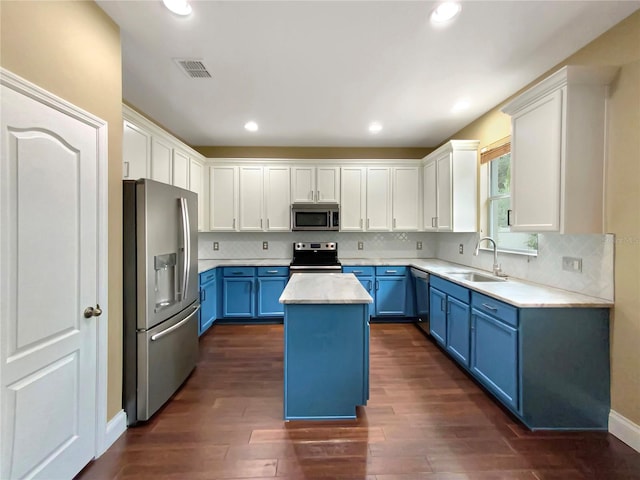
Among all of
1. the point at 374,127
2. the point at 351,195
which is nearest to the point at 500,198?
the point at 374,127

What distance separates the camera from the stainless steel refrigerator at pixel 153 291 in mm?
1877

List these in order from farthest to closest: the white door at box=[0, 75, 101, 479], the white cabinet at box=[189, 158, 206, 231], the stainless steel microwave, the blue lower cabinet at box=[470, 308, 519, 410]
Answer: the stainless steel microwave
the white cabinet at box=[189, 158, 206, 231]
the blue lower cabinet at box=[470, 308, 519, 410]
the white door at box=[0, 75, 101, 479]

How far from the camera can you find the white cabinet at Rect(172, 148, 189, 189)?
10.9 ft

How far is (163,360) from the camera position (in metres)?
2.09

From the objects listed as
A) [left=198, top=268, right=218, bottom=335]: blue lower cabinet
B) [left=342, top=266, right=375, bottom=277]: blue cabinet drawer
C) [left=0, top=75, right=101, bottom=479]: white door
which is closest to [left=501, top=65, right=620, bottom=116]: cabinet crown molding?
[left=342, top=266, right=375, bottom=277]: blue cabinet drawer

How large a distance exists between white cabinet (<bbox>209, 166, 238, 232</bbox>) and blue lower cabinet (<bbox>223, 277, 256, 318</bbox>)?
34.0 inches

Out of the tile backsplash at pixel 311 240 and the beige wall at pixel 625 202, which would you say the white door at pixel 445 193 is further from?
the beige wall at pixel 625 202

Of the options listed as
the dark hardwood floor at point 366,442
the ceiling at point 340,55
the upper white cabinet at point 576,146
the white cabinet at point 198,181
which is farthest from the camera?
the white cabinet at point 198,181

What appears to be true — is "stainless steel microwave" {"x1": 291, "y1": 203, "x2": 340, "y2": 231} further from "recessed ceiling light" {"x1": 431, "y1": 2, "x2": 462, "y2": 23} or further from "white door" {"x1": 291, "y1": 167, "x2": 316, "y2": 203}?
"recessed ceiling light" {"x1": 431, "y1": 2, "x2": 462, "y2": 23}

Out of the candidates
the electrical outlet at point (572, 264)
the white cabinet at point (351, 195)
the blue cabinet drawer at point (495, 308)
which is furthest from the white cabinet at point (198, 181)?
the electrical outlet at point (572, 264)

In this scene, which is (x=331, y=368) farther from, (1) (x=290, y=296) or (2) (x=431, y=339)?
(2) (x=431, y=339)

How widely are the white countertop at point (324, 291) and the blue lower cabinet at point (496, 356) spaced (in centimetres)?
105

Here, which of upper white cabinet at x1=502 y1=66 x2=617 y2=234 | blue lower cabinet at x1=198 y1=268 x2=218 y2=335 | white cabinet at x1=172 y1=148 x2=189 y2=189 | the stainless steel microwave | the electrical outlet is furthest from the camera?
the stainless steel microwave

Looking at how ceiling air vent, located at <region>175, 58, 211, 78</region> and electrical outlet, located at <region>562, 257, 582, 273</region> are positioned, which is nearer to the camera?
electrical outlet, located at <region>562, 257, 582, 273</region>
